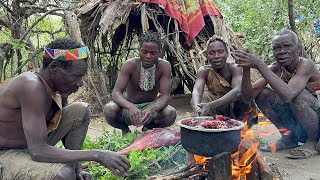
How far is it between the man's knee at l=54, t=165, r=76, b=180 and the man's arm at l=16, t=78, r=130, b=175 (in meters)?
0.07

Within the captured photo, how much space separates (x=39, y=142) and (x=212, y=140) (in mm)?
1208

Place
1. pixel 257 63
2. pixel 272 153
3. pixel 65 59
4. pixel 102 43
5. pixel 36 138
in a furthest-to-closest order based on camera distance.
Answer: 1. pixel 102 43
2. pixel 272 153
3. pixel 257 63
4. pixel 65 59
5. pixel 36 138

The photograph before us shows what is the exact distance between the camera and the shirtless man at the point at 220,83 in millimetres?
4299

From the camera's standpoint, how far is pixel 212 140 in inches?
103

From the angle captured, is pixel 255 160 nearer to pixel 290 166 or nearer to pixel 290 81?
pixel 290 166

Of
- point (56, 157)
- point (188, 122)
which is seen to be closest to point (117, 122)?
point (188, 122)

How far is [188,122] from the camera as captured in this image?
2.89 meters

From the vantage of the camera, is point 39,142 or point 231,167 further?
point 231,167

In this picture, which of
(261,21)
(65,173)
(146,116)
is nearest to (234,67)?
(146,116)

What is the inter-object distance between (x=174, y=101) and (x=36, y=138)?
239 inches

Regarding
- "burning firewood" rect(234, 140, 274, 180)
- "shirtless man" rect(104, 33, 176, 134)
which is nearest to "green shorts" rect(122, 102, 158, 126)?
"shirtless man" rect(104, 33, 176, 134)

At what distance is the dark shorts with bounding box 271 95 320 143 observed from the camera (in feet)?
14.2

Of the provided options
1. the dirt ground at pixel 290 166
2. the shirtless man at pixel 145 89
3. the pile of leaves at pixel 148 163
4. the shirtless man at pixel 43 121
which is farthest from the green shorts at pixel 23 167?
the dirt ground at pixel 290 166

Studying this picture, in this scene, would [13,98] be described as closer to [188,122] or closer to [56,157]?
[56,157]
